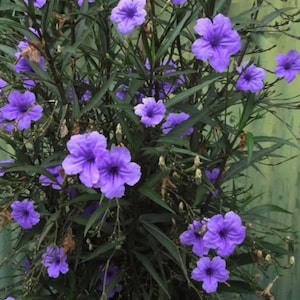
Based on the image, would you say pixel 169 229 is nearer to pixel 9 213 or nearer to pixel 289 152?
pixel 9 213

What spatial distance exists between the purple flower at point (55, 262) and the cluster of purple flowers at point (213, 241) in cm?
30

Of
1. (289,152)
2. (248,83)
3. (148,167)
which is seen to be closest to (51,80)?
(148,167)

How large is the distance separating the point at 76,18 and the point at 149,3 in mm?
316

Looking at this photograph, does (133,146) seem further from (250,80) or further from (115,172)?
(250,80)

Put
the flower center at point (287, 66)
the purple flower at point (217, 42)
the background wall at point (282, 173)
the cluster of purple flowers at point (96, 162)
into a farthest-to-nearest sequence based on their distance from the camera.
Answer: the background wall at point (282, 173) → the flower center at point (287, 66) → the purple flower at point (217, 42) → the cluster of purple flowers at point (96, 162)

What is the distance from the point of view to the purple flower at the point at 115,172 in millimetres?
1297

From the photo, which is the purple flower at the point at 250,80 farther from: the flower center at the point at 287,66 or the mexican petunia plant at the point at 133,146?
the flower center at the point at 287,66

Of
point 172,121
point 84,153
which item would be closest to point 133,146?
point 172,121

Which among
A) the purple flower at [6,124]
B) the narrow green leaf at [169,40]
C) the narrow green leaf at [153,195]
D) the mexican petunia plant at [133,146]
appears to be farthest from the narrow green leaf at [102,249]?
the narrow green leaf at [169,40]

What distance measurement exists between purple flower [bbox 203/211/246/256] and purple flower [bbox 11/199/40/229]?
432mm

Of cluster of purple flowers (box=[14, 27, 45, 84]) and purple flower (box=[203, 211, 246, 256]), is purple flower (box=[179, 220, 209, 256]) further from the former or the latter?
cluster of purple flowers (box=[14, 27, 45, 84])

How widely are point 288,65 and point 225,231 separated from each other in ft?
1.53

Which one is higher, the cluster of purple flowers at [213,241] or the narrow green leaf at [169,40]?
the narrow green leaf at [169,40]

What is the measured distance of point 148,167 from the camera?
5.24ft
